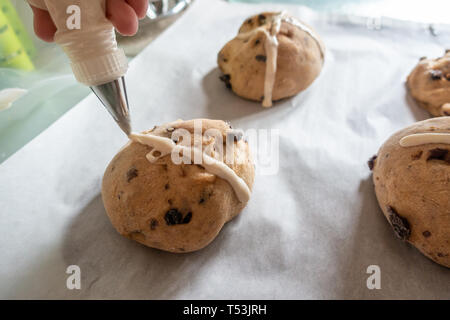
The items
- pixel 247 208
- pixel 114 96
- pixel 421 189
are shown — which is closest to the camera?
pixel 114 96

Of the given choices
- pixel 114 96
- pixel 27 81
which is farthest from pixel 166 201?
pixel 27 81

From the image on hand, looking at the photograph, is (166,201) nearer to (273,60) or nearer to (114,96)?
(114,96)

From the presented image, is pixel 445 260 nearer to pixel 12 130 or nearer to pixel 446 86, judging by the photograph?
pixel 446 86

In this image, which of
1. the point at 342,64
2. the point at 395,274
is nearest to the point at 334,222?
the point at 395,274

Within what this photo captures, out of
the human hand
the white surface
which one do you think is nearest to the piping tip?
the human hand

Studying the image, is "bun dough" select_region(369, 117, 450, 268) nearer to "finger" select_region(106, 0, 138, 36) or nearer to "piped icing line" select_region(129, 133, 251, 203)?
"piped icing line" select_region(129, 133, 251, 203)

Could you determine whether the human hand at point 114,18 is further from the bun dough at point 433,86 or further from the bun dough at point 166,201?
the bun dough at point 433,86
